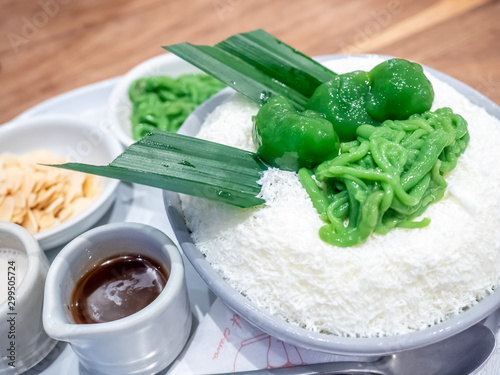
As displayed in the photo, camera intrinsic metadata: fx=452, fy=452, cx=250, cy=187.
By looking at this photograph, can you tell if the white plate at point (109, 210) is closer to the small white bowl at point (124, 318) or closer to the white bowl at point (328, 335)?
the small white bowl at point (124, 318)

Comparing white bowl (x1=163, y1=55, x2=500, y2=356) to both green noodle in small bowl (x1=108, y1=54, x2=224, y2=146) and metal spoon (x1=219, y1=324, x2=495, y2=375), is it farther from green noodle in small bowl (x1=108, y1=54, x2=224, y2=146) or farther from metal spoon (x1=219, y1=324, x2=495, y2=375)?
green noodle in small bowl (x1=108, y1=54, x2=224, y2=146)

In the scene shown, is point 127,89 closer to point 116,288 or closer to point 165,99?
point 165,99

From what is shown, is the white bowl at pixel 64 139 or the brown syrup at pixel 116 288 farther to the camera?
the white bowl at pixel 64 139

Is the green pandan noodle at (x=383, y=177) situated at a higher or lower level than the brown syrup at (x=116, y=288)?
higher

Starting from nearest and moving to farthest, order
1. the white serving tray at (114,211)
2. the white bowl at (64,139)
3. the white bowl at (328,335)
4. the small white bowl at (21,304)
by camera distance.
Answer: the white bowl at (328,335), the small white bowl at (21,304), the white serving tray at (114,211), the white bowl at (64,139)

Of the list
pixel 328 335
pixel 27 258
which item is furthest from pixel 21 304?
pixel 328 335

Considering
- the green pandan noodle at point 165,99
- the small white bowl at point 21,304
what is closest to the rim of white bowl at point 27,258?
the small white bowl at point 21,304

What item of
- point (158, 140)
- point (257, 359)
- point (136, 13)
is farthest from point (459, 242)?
point (136, 13)
